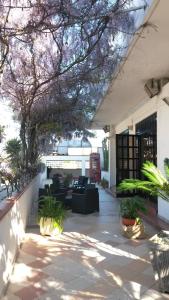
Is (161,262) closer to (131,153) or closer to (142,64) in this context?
(142,64)

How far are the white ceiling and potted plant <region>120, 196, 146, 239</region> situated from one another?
8.22ft

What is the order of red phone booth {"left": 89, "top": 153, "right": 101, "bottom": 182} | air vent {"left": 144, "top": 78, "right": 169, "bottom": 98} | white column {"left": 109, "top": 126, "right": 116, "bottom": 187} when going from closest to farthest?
1. air vent {"left": 144, "top": 78, "right": 169, "bottom": 98}
2. white column {"left": 109, "top": 126, "right": 116, "bottom": 187}
3. red phone booth {"left": 89, "top": 153, "right": 101, "bottom": 182}

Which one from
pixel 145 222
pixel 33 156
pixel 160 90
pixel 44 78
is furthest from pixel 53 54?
pixel 33 156

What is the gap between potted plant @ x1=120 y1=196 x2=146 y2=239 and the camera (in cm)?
651

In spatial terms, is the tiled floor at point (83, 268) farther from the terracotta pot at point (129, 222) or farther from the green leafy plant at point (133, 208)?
the green leafy plant at point (133, 208)

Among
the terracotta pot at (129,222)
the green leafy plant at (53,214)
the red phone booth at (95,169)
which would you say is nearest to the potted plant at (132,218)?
the terracotta pot at (129,222)

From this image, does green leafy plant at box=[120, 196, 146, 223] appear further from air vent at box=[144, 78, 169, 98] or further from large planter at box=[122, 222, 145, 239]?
air vent at box=[144, 78, 169, 98]

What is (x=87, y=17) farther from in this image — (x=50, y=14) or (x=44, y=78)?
(x=44, y=78)

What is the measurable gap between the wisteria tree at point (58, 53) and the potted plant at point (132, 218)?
2.51 metres

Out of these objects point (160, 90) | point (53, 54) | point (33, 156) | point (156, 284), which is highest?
point (53, 54)

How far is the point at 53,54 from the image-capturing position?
6836 mm

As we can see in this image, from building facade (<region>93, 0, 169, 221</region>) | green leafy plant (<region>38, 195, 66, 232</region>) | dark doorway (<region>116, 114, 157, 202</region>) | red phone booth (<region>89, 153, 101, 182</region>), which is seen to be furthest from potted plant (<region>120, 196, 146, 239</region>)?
red phone booth (<region>89, 153, 101, 182</region>)

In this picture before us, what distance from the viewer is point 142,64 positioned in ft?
21.6

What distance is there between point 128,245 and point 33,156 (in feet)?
21.1
